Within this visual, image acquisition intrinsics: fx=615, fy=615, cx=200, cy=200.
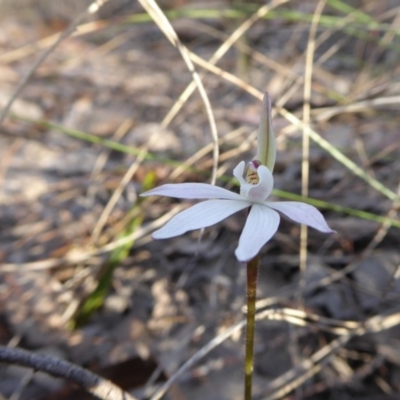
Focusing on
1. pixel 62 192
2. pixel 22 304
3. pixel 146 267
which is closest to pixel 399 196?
pixel 146 267

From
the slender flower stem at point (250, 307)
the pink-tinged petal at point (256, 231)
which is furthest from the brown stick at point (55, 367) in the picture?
the pink-tinged petal at point (256, 231)

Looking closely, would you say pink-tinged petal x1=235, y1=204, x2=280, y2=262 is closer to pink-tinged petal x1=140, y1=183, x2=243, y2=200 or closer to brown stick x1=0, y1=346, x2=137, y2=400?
pink-tinged petal x1=140, y1=183, x2=243, y2=200

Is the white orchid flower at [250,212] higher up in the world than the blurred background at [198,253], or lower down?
higher up

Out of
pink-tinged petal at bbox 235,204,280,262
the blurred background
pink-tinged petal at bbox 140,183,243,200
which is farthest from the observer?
the blurred background

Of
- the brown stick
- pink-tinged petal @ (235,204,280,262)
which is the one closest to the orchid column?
pink-tinged petal @ (235,204,280,262)

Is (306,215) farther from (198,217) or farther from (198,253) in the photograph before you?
(198,253)

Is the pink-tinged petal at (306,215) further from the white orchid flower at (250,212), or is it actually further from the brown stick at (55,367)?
the brown stick at (55,367)

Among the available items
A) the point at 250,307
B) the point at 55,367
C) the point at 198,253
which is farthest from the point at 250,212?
the point at 198,253

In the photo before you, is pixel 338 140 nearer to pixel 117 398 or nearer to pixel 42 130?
pixel 42 130
